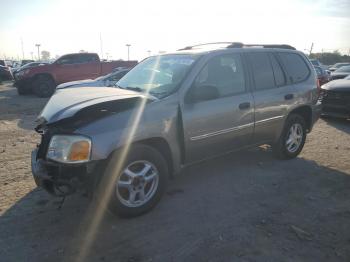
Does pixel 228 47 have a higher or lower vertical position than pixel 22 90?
higher

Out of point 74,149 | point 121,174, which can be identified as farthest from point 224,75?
point 74,149

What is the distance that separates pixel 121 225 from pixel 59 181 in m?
0.83

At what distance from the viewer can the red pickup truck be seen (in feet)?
49.1

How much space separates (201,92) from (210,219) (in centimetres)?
148

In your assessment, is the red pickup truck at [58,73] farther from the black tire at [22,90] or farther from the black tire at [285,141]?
the black tire at [285,141]

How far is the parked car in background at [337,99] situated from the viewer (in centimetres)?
884

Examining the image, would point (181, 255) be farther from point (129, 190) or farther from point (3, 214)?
point (3, 214)

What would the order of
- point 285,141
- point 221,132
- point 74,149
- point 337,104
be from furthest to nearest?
point 337,104
point 285,141
point 221,132
point 74,149

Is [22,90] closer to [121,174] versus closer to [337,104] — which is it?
[337,104]

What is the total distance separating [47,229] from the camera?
11.5 ft

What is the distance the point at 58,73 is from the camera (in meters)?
→ 15.3

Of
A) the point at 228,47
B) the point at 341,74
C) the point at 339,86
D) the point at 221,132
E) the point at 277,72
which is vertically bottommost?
the point at 341,74

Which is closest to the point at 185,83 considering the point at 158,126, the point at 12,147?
the point at 158,126

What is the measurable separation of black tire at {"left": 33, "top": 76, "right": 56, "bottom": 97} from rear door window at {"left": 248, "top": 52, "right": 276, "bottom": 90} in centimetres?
1211
